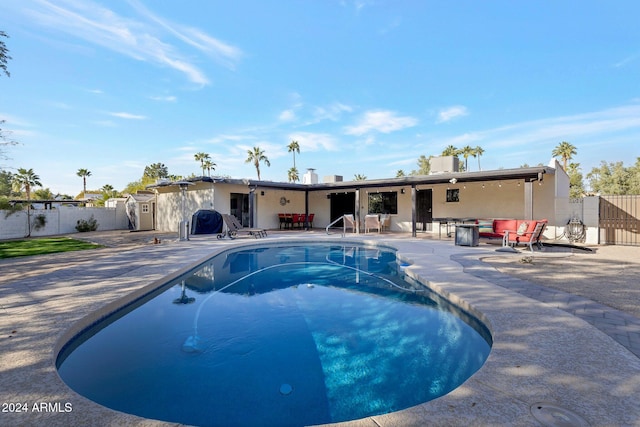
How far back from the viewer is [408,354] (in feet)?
10.4

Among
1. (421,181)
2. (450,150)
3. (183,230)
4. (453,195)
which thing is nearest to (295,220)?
(183,230)

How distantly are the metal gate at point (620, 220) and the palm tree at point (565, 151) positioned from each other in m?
25.4

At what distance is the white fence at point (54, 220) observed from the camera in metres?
13.8

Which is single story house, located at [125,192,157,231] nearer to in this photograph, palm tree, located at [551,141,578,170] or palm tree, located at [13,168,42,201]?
palm tree, located at [13,168,42,201]

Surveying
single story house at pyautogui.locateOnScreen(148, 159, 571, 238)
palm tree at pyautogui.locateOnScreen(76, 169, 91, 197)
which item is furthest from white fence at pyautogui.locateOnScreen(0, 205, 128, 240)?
palm tree at pyautogui.locateOnScreen(76, 169, 91, 197)

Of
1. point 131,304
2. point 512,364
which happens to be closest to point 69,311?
point 131,304

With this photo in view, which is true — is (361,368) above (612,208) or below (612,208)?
below

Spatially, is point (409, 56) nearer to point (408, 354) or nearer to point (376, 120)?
point (376, 120)

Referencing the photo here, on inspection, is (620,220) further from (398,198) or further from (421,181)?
(398,198)

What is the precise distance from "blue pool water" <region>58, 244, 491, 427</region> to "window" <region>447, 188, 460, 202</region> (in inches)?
386

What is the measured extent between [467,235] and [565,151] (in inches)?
1188

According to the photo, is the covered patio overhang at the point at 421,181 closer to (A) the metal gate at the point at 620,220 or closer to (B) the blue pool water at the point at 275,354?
(A) the metal gate at the point at 620,220

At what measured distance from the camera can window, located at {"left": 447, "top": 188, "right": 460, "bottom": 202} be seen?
13941 millimetres

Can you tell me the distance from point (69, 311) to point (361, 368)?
342 centimetres
